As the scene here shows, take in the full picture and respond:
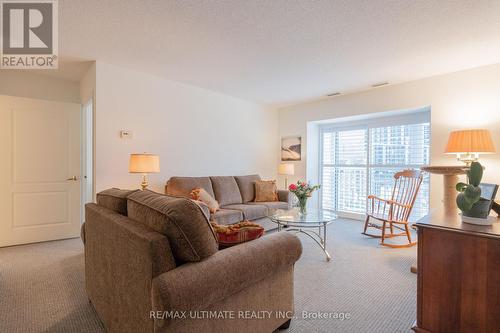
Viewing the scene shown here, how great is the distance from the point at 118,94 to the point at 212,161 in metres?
1.79

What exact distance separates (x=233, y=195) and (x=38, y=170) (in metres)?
2.77

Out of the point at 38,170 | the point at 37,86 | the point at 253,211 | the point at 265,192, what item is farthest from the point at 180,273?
the point at 37,86

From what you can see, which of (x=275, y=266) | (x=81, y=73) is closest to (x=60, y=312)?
(x=275, y=266)

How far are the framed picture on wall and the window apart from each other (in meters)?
0.57

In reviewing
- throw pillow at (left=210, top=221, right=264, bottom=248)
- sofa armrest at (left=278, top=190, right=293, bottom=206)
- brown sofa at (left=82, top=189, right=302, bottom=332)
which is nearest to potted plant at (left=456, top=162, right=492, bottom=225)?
brown sofa at (left=82, top=189, right=302, bottom=332)

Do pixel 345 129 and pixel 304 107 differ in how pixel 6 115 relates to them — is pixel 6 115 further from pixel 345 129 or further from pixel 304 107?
pixel 345 129

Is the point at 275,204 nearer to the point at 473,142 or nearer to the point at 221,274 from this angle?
the point at 473,142

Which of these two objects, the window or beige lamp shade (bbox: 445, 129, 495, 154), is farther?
the window

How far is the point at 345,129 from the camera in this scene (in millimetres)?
5094

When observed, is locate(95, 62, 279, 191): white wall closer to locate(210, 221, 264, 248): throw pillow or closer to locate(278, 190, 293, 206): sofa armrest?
locate(278, 190, 293, 206): sofa armrest

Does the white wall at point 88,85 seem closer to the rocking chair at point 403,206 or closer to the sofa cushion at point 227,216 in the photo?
the sofa cushion at point 227,216

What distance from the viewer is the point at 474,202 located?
1.45 meters

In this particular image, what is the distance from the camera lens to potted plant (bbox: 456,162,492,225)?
4.78 feet

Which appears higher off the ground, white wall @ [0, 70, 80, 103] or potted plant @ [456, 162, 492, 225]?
white wall @ [0, 70, 80, 103]
